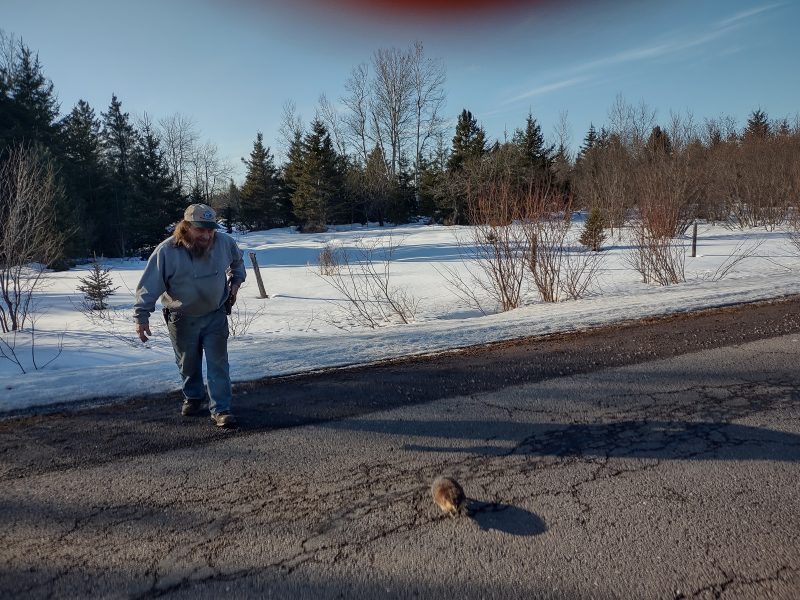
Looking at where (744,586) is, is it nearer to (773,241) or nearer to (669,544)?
(669,544)

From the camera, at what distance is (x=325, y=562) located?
2.40 m

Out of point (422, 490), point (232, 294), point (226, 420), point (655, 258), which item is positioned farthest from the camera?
point (655, 258)

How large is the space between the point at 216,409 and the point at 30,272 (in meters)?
10.6

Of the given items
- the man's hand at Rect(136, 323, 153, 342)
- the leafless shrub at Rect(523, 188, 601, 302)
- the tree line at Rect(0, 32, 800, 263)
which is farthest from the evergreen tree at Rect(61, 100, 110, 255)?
the man's hand at Rect(136, 323, 153, 342)

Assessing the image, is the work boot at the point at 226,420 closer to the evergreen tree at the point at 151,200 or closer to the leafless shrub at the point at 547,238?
the leafless shrub at the point at 547,238

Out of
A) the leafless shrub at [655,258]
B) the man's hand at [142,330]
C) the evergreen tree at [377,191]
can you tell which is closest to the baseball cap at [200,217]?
the man's hand at [142,330]

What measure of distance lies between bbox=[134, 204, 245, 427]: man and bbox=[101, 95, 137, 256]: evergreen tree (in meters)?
38.7

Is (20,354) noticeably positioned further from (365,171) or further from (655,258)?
(365,171)

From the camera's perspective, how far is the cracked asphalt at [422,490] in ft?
7.52

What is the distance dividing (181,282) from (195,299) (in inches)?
6.5

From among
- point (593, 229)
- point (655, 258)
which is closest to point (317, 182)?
point (593, 229)

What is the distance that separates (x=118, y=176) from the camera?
4288 cm

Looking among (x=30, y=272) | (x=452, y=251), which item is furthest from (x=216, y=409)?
(x=452, y=251)

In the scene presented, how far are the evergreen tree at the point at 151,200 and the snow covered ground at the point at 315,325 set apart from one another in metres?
18.3
